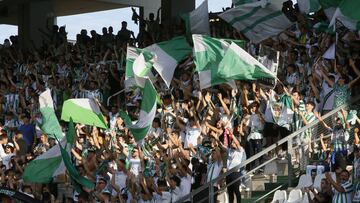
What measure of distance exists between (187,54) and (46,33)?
15.5 metres

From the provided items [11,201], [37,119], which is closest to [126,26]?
[37,119]

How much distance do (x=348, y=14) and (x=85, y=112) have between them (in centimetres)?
631

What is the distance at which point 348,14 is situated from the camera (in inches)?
702

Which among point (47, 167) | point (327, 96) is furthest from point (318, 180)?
point (47, 167)

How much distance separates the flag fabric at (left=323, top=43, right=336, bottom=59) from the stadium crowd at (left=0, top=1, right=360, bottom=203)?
0.11 metres

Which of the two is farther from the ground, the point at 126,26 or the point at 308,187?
A: the point at 126,26

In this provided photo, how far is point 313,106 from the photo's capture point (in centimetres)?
1870

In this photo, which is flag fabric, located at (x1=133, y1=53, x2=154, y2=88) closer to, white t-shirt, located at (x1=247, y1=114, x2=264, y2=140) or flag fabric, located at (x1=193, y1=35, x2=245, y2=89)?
flag fabric, located at (x1=193, y1=35, x2=245, y2=89)

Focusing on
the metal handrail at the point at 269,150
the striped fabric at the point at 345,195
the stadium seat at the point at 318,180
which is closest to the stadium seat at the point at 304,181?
the stadium seat at the point at 318,180

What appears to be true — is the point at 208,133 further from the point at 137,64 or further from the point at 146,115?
the point at 137,64

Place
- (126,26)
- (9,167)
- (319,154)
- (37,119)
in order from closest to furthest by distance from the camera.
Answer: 1. (319,154)
2. (9,167)
3. (37,119)
4. (126,26)

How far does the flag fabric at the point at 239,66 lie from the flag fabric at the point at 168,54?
2.11m

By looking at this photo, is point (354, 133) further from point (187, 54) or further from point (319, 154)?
point (187, 54)

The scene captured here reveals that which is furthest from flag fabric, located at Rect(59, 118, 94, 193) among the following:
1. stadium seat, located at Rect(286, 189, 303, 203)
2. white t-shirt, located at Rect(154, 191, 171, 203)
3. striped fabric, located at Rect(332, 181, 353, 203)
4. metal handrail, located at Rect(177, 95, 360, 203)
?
striped fabric, located at Rect(332, 181, 353, 203)
